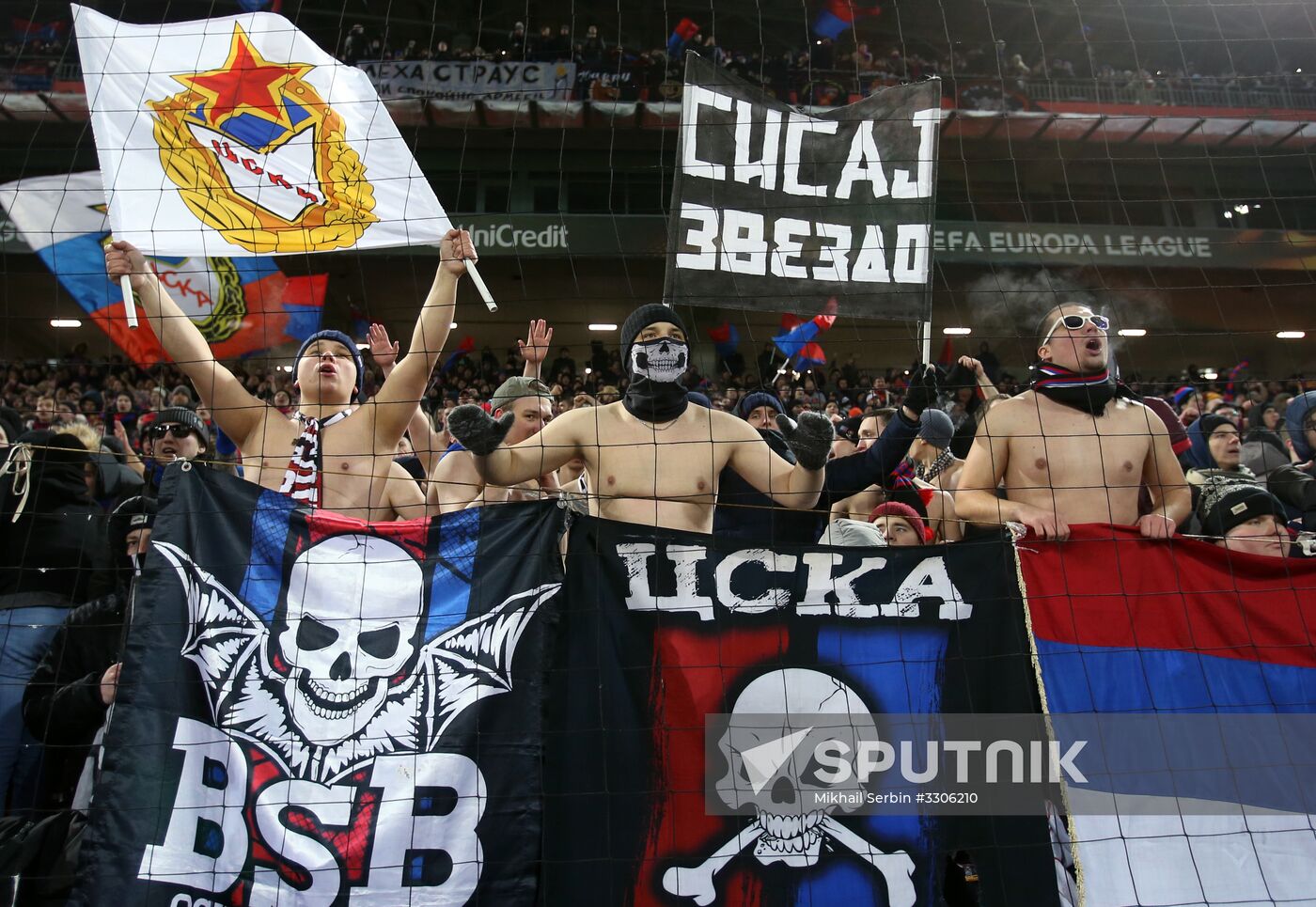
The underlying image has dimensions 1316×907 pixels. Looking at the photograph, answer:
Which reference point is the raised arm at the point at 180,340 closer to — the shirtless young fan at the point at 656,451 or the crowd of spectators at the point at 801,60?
the shirtless young fan at the point at 656,451

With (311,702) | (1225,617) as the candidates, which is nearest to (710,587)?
(311,702)

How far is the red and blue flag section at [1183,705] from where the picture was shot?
3.25 m

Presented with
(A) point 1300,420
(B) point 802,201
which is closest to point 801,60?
(B) point 802,201

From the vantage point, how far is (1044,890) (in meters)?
3.16

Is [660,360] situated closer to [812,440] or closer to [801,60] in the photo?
[812,440]

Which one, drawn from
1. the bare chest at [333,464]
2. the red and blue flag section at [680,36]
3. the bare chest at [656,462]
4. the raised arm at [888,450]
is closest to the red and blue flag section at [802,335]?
the raised arm at [888,450]

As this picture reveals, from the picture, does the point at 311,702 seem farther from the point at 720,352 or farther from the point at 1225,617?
the point at 720,352

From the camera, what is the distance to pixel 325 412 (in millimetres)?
4141

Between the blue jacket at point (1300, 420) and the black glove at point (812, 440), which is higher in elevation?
the blue jacket at point (1300, 420)

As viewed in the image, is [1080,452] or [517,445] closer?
[517,445]

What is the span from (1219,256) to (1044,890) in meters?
19.2

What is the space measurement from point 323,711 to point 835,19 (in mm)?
19740

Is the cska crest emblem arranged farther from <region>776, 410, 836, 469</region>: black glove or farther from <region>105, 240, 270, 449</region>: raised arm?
<region>776, 410, 836, 469</region>: black glove

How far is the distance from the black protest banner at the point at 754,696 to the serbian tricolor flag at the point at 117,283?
8.38ft
